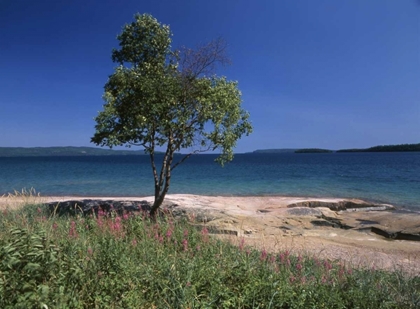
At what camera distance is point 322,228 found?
1641 centimetres

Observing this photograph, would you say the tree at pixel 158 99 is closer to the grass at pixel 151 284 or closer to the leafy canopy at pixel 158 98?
the leafy canopy at pixel 158 98

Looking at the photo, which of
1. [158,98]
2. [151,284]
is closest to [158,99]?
[158,98]

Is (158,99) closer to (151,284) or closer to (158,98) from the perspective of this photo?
(158,98)

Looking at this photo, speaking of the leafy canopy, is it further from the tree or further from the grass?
the grass

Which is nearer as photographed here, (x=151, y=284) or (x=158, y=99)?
(x=151, y=284)

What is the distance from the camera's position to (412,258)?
11195mm

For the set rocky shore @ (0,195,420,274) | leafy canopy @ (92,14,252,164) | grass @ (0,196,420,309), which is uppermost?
leafy canopy @ (92,14,252,164)

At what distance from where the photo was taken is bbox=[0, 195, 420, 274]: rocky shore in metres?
10.7

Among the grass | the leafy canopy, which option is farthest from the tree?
the grass

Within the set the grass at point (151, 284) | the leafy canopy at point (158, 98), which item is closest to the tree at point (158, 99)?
the leafy canopy at point (158, 98)

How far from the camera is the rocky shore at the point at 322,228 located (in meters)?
10.7

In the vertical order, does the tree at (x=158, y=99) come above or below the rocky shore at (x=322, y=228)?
above

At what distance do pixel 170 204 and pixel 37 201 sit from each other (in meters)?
9.06

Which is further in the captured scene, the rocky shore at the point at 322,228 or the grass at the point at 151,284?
the rocky shore at the point at 322,228
